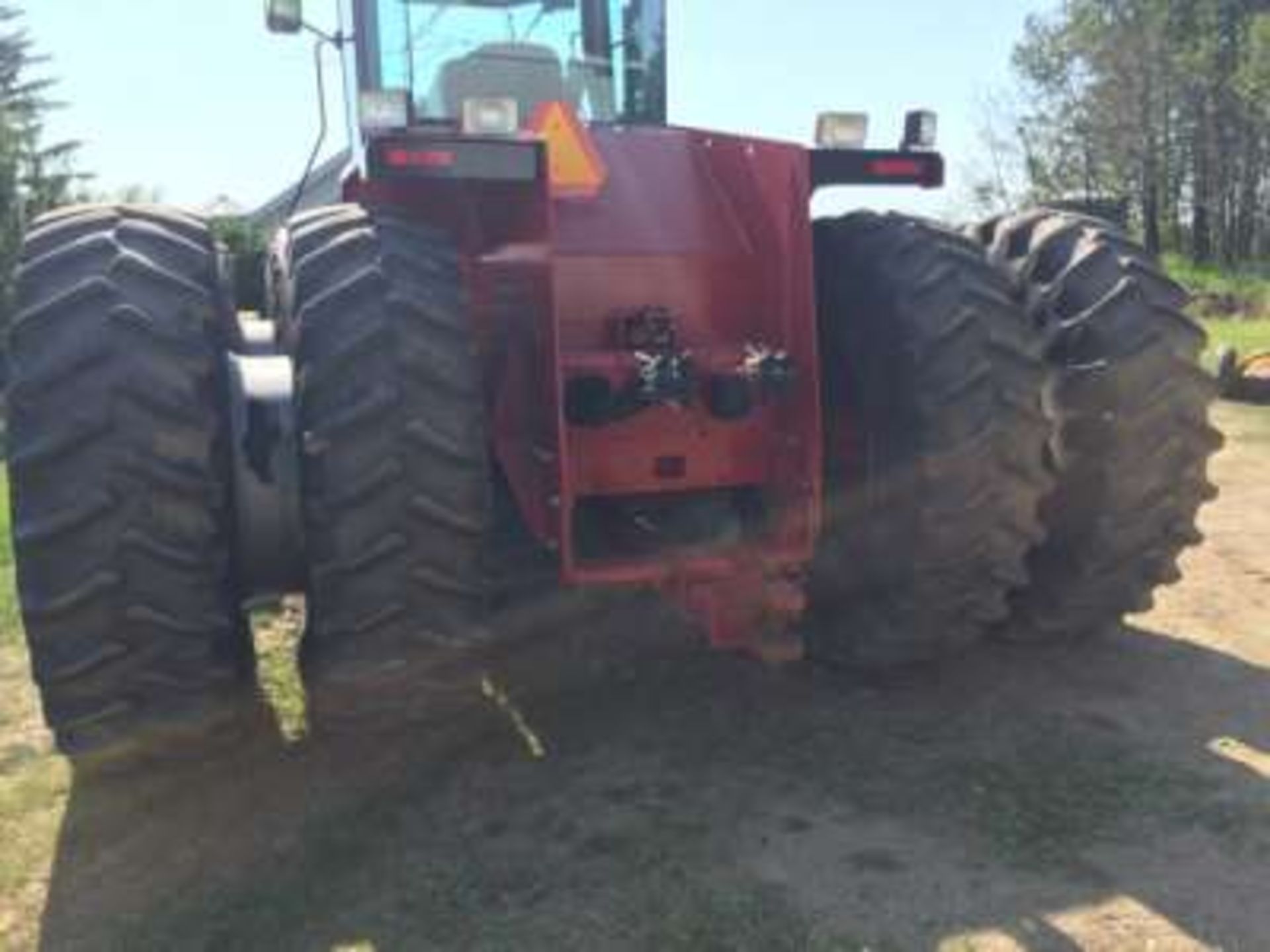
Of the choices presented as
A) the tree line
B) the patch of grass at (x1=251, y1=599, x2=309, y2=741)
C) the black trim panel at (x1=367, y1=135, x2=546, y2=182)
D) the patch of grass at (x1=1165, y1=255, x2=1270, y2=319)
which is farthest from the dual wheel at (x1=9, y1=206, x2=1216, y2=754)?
the tree line

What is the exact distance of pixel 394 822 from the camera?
3715mm

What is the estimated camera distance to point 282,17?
17.8 feet

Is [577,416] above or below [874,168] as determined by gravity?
below

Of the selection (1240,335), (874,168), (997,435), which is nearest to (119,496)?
(997,435)

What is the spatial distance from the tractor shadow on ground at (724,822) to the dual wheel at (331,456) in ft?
1.42

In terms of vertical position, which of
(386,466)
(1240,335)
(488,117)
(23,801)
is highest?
(488,117)

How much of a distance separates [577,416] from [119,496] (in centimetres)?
128

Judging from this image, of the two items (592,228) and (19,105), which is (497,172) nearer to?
(592,228)

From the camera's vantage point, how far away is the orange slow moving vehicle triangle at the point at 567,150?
3836mm

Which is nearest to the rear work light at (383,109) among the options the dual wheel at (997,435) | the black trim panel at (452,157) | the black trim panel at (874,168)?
the black trim panel at (452,157)

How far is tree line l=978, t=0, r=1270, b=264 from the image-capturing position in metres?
39.1

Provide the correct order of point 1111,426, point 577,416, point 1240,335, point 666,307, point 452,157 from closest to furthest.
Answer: point 452,157 → point 577,416 → point 666,307 → point 1111,426 → point 1240,335

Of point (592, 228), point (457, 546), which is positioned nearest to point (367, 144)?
point (592, 228)

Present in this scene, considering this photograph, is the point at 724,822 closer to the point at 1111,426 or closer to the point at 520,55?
the point at 1111,426
